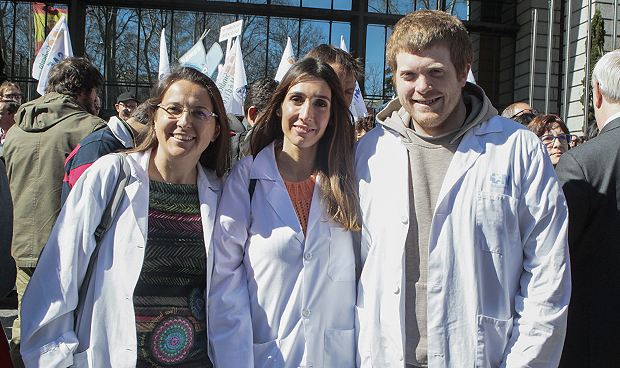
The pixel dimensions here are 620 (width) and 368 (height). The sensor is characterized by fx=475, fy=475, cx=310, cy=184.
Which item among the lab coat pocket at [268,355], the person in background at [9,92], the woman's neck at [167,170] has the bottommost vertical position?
the lab coat pocket at [268,355]

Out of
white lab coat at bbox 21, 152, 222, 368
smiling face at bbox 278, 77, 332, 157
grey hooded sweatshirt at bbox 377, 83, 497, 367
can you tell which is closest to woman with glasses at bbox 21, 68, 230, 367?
white lab coat at bbox 21, 152, 222, 368

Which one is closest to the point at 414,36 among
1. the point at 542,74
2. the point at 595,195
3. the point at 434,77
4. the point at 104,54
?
the point at 434,77

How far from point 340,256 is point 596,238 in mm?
1253

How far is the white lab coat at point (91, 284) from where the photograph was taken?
197cm

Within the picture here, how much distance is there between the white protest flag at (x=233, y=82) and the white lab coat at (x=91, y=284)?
4971mm

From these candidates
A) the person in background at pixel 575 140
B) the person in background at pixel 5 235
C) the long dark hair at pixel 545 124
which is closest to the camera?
the person in background at pixel 5 235

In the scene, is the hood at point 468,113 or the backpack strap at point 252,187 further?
the backpack strap at point 252,187

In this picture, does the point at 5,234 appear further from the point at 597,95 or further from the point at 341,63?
the point at 597,95

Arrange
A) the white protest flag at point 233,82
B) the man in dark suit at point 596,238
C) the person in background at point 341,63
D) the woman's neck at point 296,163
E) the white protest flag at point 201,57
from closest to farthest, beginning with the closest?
the man in dark suit at point 596,238 < the woman's neck at point 296,163 < the person in background at point 341,63 < the white protest flag at point 201,57 < the white protest flag at point 233,82

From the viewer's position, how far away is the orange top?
2.39m

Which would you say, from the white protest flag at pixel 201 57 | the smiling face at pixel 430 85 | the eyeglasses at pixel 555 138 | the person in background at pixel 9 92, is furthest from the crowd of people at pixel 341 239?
the person in background at pixel 9 92

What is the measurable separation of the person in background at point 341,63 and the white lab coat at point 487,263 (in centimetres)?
138

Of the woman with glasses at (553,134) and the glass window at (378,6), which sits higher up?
the glass window at (378,6)

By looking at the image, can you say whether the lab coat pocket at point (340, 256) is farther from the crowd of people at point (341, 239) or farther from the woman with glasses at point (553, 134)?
the woman with glasses at point (553, 134)
